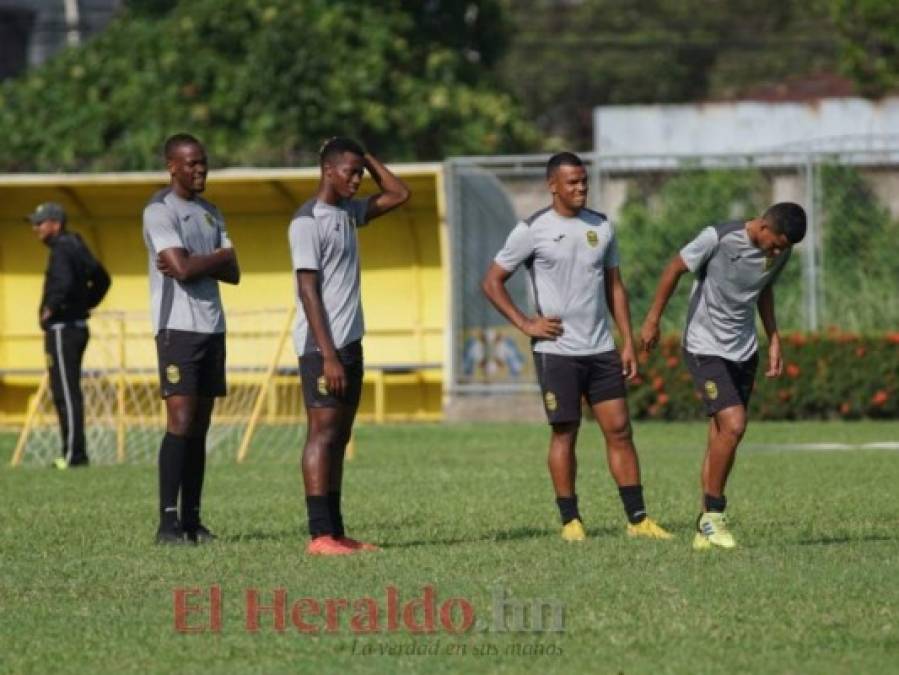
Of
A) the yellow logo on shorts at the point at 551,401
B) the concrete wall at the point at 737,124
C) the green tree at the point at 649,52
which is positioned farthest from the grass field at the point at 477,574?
the green tree at the point at 649,52

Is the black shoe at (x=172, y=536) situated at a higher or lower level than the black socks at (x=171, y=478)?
lower

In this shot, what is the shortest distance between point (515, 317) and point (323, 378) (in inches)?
42.9

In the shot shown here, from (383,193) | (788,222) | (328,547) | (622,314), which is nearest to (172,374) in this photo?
(328,547)

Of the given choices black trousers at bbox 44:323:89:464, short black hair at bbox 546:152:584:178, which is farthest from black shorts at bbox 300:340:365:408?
black trousers at bbox 44:323:89:464

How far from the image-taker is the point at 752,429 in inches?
890

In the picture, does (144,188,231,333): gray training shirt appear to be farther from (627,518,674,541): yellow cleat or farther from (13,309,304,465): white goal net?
(13,309,304,465): white goal net

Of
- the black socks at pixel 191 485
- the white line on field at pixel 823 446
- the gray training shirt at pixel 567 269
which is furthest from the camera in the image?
the white line on field at pixel 823 446

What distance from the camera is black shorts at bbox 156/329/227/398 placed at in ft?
→ 39.0

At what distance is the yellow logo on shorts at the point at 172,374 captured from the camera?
39.0ft

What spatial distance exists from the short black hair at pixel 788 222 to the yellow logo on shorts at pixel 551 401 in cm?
148

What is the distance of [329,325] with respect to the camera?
447 inches

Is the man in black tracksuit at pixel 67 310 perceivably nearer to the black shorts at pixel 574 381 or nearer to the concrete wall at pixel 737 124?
the black shorts at pixel 574 381

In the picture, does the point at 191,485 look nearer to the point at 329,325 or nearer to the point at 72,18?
the point at 329,325

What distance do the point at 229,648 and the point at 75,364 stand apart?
1101 cm
